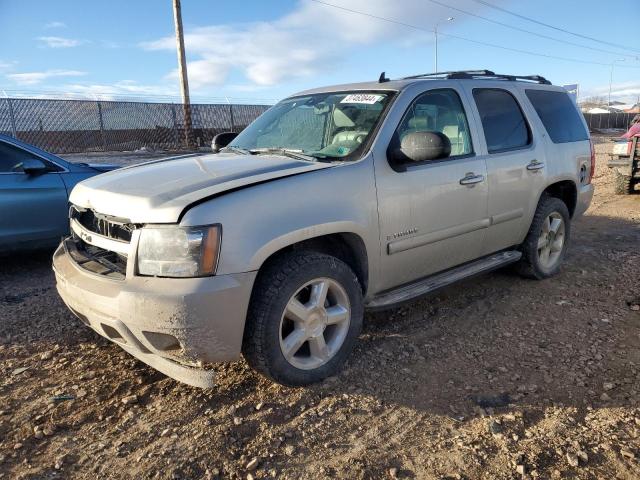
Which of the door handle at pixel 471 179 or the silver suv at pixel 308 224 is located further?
the door handle at pixel 471 179

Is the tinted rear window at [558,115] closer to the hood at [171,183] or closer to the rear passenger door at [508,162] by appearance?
the rear passenger door at [508,162]

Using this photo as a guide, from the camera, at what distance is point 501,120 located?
166 inches

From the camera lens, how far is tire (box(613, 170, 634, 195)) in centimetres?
983

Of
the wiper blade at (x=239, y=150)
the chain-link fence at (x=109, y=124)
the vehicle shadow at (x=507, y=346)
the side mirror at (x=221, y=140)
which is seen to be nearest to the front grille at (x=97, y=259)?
the wiper blade at (x=239, y=150)

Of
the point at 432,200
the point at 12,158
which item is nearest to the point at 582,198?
the point at 432,200

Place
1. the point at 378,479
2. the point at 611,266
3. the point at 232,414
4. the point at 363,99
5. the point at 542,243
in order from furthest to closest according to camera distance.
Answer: the point at 611,266 < the point at 542,243 < the point at 363,99 < the point at 232,414 < the point at 378,479

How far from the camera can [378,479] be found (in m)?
2.26

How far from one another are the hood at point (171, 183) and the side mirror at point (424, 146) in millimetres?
541

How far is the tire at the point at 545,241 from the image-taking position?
459 centimetres

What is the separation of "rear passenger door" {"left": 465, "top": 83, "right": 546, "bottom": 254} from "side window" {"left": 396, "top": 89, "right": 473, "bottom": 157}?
156 millimetres

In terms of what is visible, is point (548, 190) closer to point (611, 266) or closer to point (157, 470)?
point (611, 266)

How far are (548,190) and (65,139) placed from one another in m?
18.6

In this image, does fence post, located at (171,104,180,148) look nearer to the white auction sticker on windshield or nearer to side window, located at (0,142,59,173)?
side window, located at (0,142,59,173)

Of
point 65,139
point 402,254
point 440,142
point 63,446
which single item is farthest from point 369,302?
point 65,139
